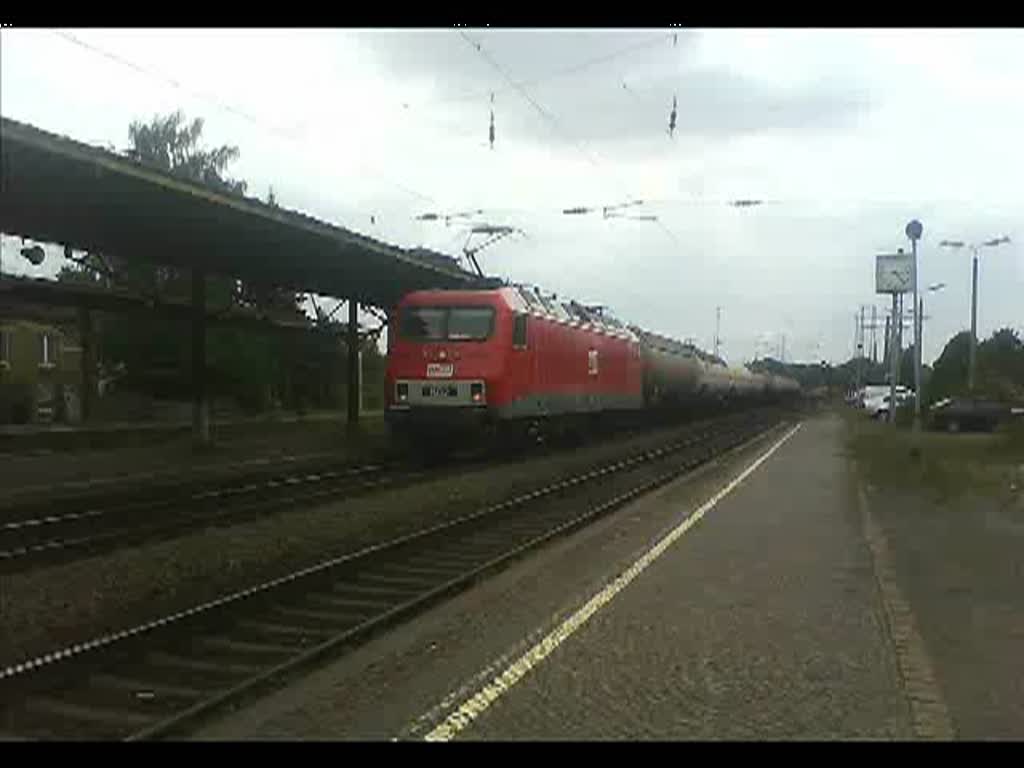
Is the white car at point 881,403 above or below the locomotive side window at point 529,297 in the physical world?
below

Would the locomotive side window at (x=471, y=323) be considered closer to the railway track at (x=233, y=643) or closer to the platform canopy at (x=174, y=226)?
the platform canopy at (x=174, y=226)

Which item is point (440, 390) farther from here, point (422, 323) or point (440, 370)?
point (422, 323)

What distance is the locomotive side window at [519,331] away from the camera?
979 inches

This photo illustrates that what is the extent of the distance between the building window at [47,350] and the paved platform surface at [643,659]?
54.0m

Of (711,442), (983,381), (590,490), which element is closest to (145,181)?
(590,490)

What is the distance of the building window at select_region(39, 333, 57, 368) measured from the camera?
206 ft

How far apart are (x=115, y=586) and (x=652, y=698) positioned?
214 inches

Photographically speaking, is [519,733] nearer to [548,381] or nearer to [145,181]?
[145,181]

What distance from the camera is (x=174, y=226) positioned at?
912 inches

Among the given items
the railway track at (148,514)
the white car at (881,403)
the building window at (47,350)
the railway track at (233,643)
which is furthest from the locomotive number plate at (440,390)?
the building window at (47,350)

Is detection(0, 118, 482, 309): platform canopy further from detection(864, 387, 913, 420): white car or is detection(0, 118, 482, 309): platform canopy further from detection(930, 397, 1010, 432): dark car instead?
detection(864, 387, 913, 420): white car

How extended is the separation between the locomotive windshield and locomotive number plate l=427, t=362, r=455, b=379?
566 mm

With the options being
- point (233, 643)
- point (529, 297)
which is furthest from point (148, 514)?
point (529, 297)

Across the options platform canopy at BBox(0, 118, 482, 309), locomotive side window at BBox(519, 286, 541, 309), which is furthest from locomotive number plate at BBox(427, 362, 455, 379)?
platform canopy at BBox(0, 118, 482, 309)
